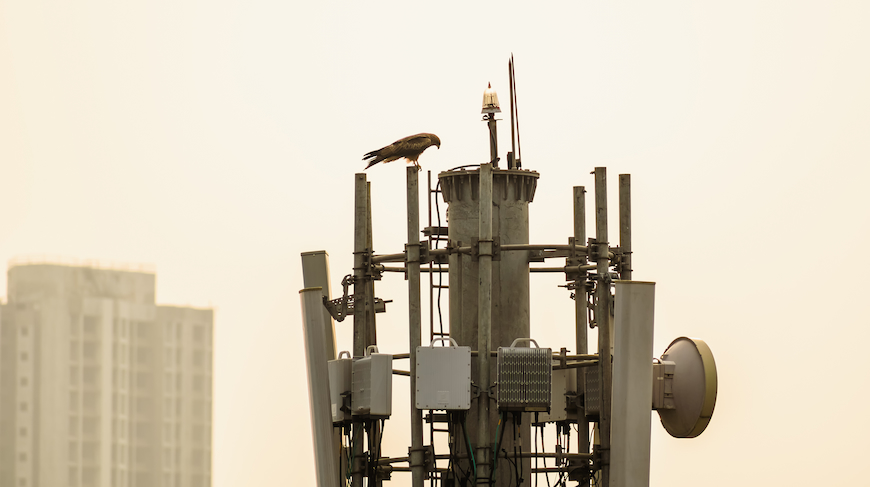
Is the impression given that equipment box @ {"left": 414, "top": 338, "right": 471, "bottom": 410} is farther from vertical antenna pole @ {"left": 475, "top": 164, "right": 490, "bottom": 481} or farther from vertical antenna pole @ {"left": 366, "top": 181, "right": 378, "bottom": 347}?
vertical antenna pole @ {"left": 366, "top": 181, "right": 378, "bottom": 347}

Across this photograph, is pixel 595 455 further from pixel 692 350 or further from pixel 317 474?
pixel 317 474

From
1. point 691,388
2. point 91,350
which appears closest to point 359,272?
point 691,388

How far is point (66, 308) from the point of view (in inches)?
1698

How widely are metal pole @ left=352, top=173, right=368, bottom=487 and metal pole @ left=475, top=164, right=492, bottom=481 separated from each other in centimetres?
262

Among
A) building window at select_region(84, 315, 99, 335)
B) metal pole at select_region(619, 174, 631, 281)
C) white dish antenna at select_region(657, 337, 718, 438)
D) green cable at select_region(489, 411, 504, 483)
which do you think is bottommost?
green cable at select_region(489, 411, 504, 483)

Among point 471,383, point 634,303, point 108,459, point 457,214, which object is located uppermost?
point 457,214

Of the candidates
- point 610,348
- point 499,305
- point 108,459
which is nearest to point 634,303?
point 610,348

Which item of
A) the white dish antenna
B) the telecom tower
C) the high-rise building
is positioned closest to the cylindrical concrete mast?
the telecom tower

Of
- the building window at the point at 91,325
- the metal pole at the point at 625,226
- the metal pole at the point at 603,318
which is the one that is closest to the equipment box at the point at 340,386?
the metal pole at the point at 603,318

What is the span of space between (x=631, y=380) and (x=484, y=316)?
2719mm

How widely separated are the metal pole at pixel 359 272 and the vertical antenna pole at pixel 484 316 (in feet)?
8.59

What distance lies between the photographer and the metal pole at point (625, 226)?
23.1 meters

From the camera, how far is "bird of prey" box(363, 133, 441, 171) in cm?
2328

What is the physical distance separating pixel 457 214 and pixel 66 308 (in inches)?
963
